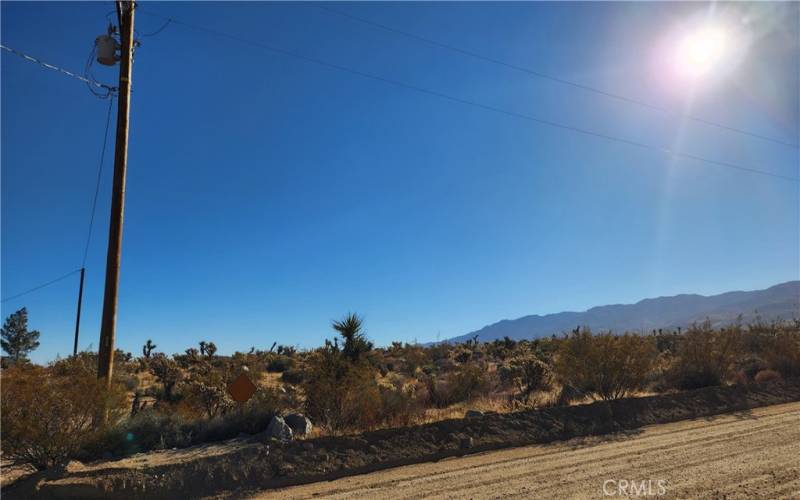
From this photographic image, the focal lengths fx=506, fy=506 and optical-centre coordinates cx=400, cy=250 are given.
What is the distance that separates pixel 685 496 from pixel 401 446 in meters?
5.52

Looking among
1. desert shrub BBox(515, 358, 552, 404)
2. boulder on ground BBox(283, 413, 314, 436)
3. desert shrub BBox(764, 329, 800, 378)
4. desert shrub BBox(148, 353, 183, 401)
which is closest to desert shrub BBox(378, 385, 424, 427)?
boulder on ground BBox(283, 413, 314, 436)

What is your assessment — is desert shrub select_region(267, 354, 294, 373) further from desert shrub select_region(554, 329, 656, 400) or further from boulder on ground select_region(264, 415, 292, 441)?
boulder on ground select_region(264, 415, 292, 441)

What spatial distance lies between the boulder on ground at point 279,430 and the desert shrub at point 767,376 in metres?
18.3

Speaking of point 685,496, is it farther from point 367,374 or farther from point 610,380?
point 610,380

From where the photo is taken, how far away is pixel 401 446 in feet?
36.1

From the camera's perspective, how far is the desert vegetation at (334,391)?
9.44m

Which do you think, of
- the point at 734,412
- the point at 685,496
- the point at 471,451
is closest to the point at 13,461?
the point at 471,451

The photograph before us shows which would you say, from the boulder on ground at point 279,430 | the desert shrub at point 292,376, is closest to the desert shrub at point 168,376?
the desert shrub at point 292,376

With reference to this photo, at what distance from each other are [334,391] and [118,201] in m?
6.82

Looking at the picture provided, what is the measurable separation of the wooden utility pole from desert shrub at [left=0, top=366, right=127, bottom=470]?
2.24 ft

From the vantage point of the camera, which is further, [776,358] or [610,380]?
[776,358]

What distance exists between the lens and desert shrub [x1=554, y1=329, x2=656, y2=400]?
645 inches

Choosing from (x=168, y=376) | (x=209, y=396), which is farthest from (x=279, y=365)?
(x=209, y=396)

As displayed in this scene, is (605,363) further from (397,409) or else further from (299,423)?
(299,423)
